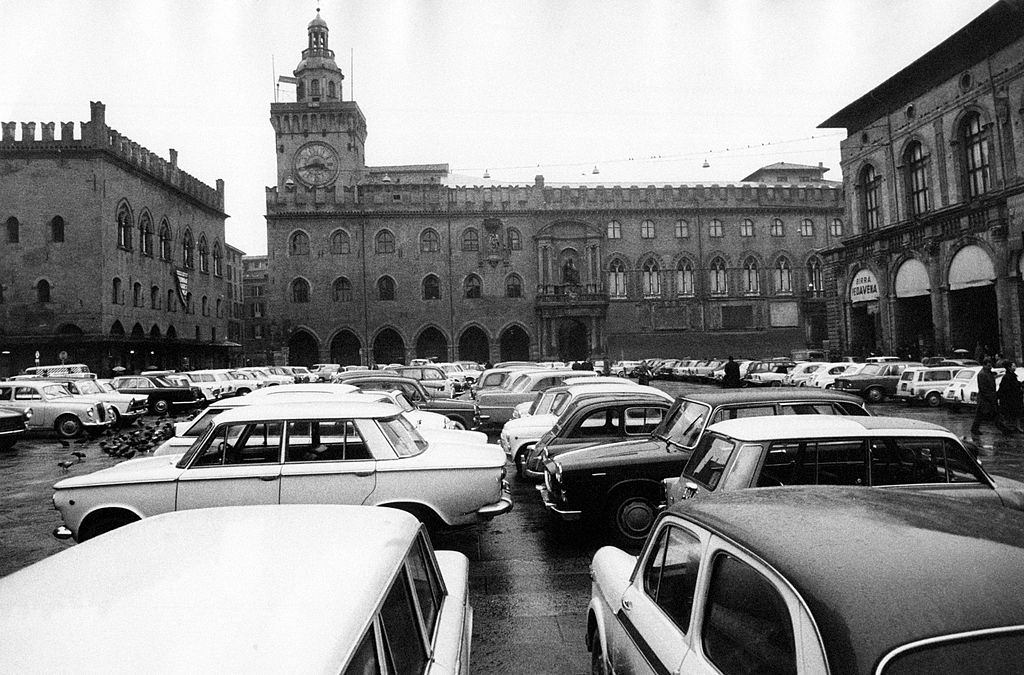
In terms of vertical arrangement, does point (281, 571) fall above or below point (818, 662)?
above

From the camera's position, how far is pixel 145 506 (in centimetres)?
596

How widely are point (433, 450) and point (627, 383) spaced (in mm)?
5103

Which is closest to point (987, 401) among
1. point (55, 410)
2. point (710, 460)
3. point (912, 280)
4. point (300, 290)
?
point (710, 460)

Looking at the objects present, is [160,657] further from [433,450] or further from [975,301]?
[975,301]

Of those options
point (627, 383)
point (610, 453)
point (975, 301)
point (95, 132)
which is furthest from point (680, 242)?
point (610, 453)

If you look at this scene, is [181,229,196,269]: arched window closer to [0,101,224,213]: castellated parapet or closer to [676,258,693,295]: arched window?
[0,101,224,213]: castellated parapet

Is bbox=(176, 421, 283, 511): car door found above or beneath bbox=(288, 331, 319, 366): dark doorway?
beneath

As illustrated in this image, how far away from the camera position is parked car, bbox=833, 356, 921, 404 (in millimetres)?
23266

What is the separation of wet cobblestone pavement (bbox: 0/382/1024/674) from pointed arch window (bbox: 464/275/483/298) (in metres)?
36.9

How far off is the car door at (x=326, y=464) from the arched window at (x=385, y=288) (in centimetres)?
4161

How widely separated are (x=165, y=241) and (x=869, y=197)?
129 feet

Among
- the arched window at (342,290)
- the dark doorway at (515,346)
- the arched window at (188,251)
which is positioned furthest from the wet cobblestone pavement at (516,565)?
the dark doorway at (515,346)

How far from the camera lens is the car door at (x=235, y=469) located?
19.6 feet

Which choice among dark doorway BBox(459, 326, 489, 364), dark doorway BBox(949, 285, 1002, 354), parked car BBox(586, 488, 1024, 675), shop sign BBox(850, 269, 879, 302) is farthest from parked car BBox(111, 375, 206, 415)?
shop sign BBox(850, 269, 879, 302)
